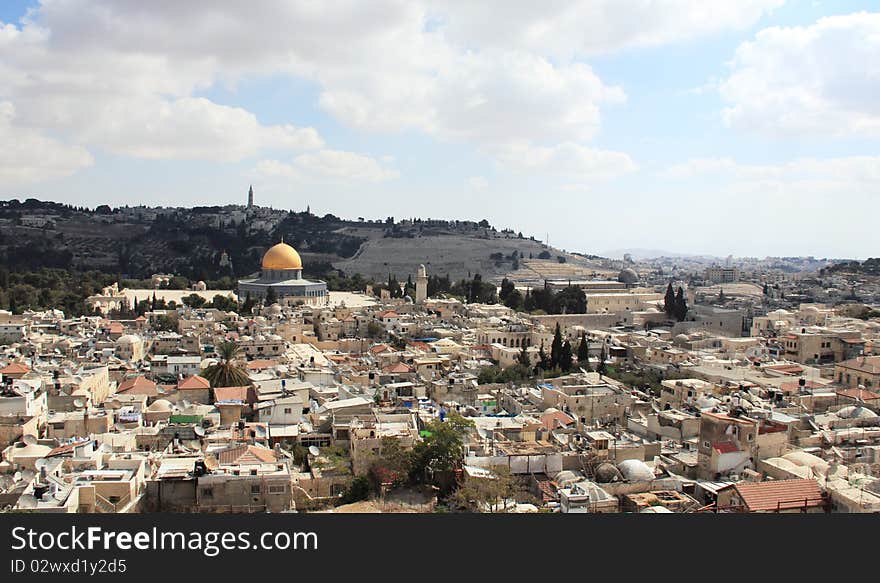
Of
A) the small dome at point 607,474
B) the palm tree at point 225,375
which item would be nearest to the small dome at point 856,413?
the small dome at point 607,474

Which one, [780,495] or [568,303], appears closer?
[780,495]

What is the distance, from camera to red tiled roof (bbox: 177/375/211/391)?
56.2ft

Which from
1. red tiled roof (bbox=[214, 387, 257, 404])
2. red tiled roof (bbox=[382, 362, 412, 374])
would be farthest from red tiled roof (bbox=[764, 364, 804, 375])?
red tiled roof (bbox=[214, 387, 257, 404])

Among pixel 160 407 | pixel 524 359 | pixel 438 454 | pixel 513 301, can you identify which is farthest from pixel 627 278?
pixel 438 454

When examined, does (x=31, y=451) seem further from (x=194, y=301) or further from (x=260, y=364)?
(x=194, y=301)

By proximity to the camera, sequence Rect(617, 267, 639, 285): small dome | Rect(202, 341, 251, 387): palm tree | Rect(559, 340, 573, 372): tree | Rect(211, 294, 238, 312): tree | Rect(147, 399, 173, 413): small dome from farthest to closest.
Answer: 1. Rect(617, 267, 639, 285): small dome
2. Rect(211, 294, 238, 312): tree
3. Rect(559, 340, 573, 372): tree
4. Rect(202, 341, 251, 387): palm tree
5. Rect(147, 399, 173, 413): small dome

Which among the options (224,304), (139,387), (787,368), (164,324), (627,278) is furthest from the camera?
(627,278)

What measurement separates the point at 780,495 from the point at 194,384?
1201 cm

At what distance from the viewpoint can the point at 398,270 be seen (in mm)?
72875

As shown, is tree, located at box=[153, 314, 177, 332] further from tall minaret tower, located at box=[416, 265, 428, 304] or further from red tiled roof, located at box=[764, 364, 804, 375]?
red tiled roof, located at box=[764, 364, 804, 375]

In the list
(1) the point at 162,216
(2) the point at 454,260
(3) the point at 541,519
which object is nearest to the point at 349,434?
(3) the point at 541,519

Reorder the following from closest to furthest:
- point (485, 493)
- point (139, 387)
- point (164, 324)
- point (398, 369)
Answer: point (485, 493) < point (139, 387) < point (398, 369) < point (164, 324)

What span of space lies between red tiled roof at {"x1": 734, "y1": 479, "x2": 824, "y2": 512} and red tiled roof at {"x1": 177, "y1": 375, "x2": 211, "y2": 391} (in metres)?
11.3

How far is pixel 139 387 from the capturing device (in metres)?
17.3
